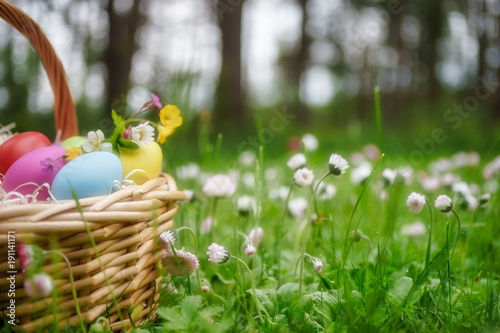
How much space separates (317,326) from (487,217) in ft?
3.18

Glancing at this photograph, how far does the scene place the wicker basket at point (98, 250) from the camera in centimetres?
58

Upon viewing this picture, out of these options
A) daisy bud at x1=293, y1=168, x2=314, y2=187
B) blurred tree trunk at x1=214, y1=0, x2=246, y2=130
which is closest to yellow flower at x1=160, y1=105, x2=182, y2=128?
daisy bud at x1=293, y1=168, x2=314, y2=187

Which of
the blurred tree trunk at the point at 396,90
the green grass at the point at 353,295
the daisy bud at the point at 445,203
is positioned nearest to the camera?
the green grass at the point at 353,295

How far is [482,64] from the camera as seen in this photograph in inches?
261

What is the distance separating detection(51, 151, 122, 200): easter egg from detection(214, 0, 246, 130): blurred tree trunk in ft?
13.9

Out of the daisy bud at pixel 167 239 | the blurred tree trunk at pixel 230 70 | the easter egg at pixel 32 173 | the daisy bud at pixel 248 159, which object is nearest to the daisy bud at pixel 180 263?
the daisy bud at pixel 167 239

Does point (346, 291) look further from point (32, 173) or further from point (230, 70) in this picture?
point (230, 70)

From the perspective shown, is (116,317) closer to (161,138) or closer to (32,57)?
(161,138)

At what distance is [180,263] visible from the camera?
77cm

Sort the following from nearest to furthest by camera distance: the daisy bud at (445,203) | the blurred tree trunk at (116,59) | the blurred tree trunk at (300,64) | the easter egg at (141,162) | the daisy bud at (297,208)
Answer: the daisy bud at (445,203) → the easter egg at (141,162) → the daisy bud at (297,208) → the blurred tree trunk at (116,59) → the blurred tree trunk at (300,64)

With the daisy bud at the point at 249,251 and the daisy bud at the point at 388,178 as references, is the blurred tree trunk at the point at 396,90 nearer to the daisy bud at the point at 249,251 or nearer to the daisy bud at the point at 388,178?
the daisy bud at the point at 388,178

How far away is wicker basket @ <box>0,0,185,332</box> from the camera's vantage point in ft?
1.91

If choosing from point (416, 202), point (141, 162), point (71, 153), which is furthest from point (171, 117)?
point (416, 202)

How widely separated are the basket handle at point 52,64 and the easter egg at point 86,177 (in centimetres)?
34
